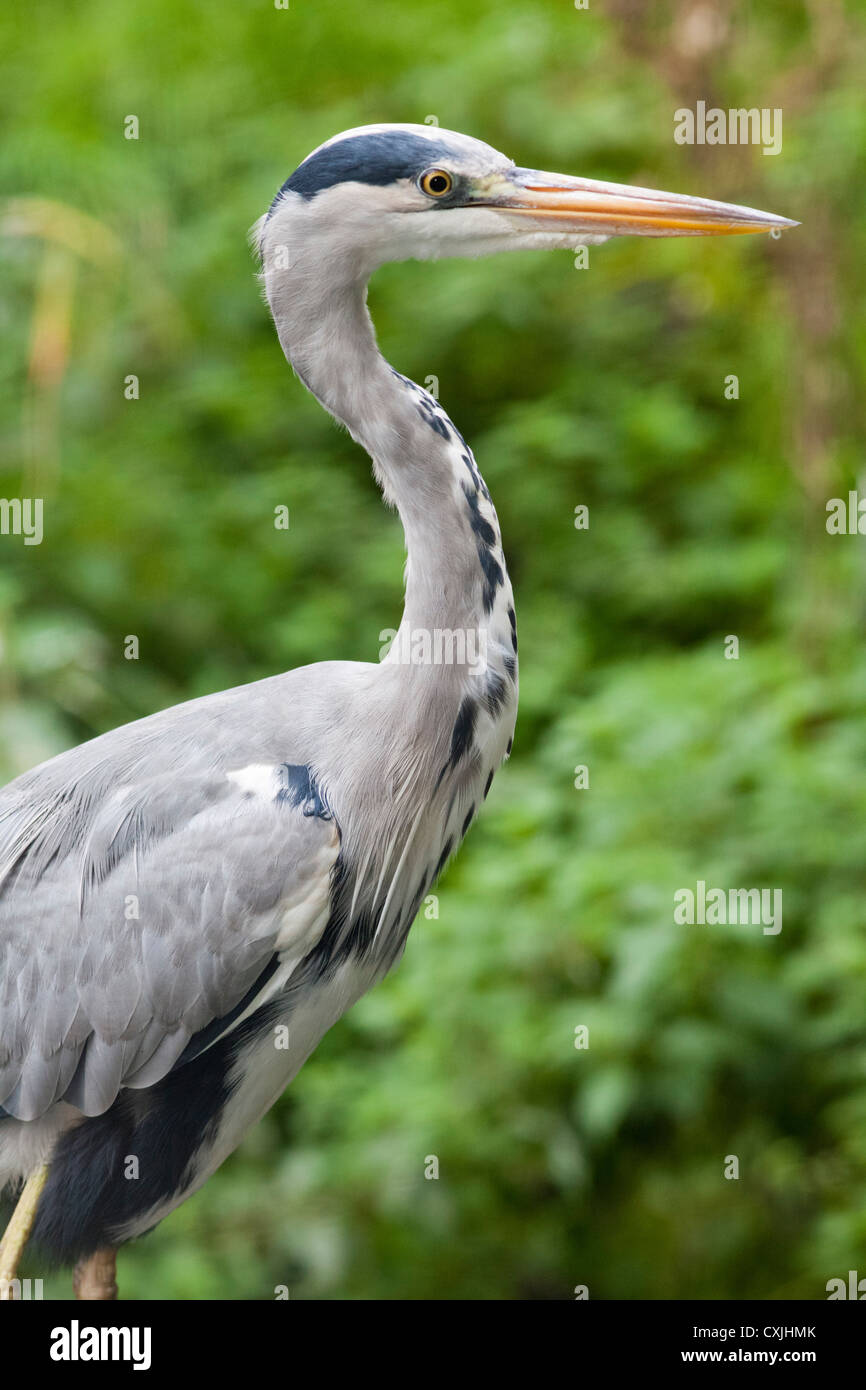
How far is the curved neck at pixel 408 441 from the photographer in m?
1.91

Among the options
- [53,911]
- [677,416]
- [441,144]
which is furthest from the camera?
[677,416]

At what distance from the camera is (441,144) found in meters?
1.89

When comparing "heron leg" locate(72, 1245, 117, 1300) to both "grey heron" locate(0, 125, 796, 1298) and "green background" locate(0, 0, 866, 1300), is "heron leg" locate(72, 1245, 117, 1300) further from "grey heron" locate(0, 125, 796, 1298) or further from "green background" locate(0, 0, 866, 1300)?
"green background" locate(0, 0, 866, 1300)

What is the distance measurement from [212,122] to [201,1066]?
403 cm

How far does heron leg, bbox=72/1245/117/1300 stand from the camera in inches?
83.4

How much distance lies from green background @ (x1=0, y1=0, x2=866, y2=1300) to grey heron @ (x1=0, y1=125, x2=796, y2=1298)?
117 cm

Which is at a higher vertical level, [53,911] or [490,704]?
[490,704]

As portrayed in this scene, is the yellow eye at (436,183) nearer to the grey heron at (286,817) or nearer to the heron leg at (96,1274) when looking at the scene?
the grey heron at (286,817)

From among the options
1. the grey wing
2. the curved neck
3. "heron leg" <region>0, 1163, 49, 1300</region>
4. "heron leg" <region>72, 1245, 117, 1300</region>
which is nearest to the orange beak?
the curved neck

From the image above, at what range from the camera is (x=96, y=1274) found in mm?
2131

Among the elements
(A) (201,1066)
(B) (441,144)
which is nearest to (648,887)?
(A) (201,1066)

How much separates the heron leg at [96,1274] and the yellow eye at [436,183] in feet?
4.73
